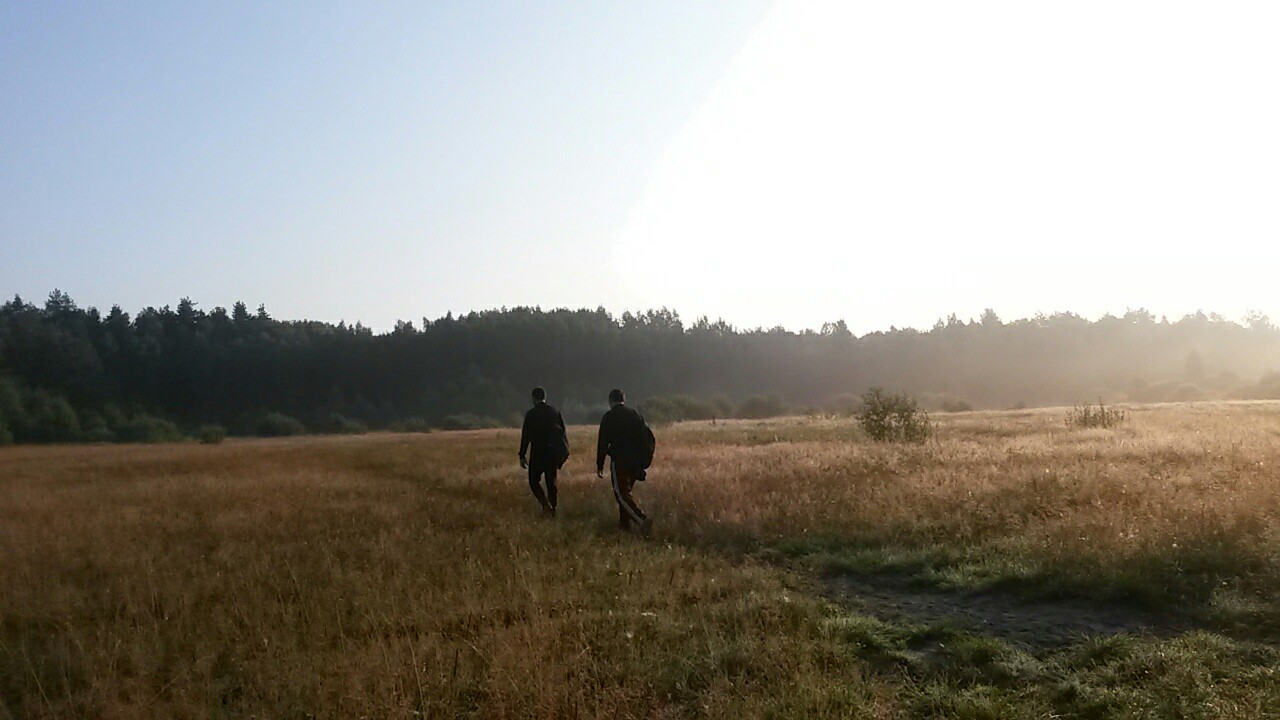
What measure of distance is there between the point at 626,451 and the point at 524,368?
102m

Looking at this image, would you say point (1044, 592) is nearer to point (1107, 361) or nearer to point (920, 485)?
point (920, 485)

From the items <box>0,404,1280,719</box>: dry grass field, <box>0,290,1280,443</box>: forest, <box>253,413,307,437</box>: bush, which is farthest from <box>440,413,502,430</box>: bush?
<box>0,404,1280,719</box>: dry grass field

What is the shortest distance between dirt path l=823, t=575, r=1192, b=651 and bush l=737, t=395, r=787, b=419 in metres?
79.7

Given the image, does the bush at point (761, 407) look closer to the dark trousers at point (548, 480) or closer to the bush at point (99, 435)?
the bush at point (99, 435)

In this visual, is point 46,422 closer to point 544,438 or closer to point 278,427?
point 278,427

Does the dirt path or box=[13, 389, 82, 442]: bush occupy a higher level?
box=[13, 389, 82, 442]: bush

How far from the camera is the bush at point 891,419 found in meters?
26.5

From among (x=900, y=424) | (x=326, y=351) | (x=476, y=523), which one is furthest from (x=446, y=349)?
(x=476, y=523)

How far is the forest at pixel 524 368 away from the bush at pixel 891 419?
4649 cm

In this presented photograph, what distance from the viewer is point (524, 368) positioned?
114812mm

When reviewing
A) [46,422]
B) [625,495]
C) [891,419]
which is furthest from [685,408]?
[625,495]

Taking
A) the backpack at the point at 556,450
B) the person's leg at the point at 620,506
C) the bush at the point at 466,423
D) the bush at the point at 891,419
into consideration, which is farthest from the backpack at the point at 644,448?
the bush at the point at 466,423

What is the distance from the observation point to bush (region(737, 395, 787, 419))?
294ft

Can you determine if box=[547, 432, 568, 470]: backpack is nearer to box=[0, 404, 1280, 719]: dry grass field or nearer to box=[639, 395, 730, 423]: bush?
box=[0, 404, 1280, 719]: dry grass field
